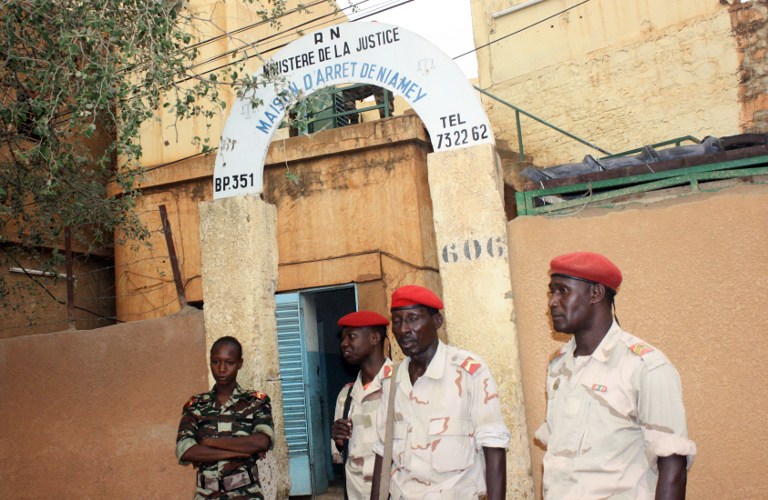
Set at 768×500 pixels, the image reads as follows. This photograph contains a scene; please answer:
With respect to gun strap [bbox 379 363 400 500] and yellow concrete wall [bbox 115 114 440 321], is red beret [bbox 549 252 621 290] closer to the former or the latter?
gun strap [bbox 379 363 400 500]

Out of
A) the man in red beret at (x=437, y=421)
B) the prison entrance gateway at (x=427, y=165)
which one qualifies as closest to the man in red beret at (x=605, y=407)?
the man in red beret at (x=437, y=421)

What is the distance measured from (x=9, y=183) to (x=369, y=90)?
15.4 feet

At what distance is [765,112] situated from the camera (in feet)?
27.3

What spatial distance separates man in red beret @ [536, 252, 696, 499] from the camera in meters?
2.30

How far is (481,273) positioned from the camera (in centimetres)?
460

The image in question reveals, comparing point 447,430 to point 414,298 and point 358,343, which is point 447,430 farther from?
point 358,343

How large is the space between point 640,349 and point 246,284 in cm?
343

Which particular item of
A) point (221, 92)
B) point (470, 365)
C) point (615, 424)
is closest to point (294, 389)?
point (221, 92)

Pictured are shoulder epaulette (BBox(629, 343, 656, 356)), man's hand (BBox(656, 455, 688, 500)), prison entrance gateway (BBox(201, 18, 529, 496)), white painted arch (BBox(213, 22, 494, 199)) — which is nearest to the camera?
man's hand (BBox(656, 455, 688, 500))

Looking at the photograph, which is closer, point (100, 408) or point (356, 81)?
point (356, 81)

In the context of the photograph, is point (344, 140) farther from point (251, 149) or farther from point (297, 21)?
point (297, 21)

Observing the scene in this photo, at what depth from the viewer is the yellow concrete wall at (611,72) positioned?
870 centimetres

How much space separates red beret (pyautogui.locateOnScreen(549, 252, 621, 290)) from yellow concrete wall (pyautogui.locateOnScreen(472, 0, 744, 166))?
694 cm

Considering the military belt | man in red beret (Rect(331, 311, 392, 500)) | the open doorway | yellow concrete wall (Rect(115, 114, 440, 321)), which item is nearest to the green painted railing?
man in red beret (Rect(331, 311, 392, 500))
